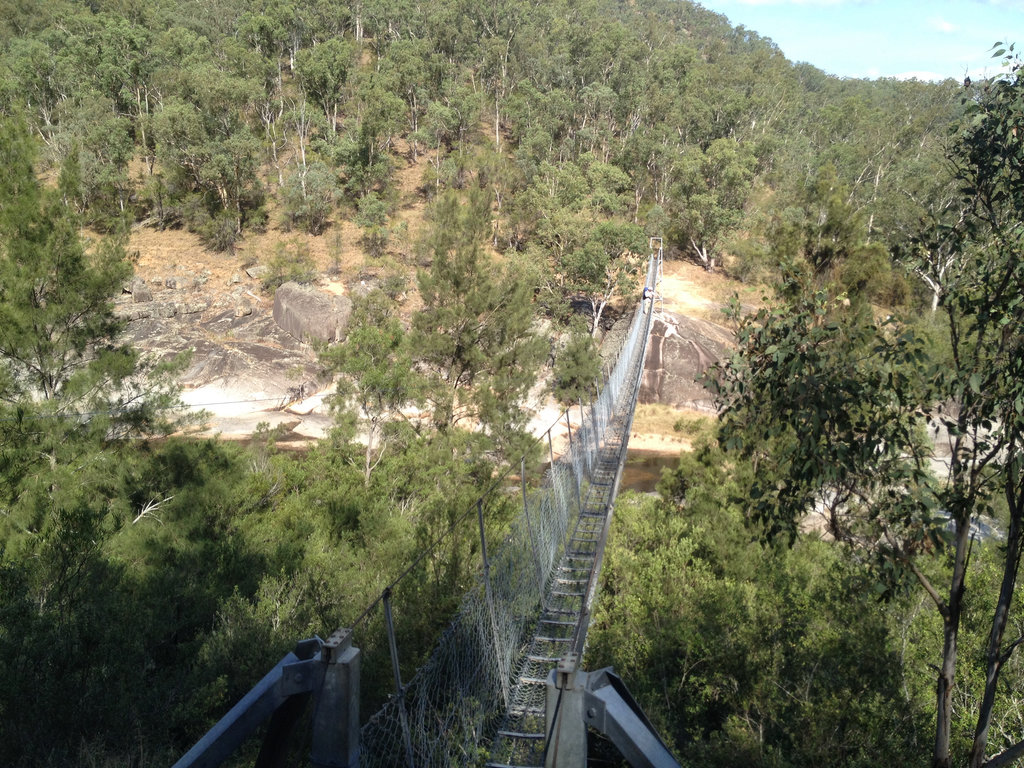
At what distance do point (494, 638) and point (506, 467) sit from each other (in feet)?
23.1

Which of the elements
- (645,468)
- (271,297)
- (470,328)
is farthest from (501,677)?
(271,297)

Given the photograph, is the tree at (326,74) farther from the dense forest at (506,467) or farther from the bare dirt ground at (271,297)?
the dense forest at (506,467)

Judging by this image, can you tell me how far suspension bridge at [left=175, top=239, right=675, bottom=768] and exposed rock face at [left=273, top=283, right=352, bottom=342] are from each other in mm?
10360

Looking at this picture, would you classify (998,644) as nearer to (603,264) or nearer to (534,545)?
(534,545)

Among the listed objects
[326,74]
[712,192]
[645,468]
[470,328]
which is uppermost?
[326,74]

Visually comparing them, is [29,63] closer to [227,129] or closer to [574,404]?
[227,129]

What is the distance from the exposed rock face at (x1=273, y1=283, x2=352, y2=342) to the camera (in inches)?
662

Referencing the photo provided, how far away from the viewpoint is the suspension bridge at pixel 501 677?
989 mm

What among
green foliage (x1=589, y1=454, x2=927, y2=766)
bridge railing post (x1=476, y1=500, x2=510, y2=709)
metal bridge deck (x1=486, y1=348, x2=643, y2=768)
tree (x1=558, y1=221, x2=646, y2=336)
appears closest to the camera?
metal bridge deck (x1=486, y1=348, x2=643, y2=768)

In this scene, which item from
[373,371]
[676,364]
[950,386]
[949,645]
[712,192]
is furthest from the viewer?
[712,192]

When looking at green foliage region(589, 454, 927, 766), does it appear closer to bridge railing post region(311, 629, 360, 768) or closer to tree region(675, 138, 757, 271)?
bridge railing post region(311, 629, 360, 768)

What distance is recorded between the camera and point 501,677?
9.92 ft

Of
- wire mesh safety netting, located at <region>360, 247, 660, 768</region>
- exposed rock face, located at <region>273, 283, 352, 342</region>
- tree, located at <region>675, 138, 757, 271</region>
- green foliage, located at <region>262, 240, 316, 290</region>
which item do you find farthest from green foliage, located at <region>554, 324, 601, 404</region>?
tree, located at <region>675, 138, 757, 271</region>

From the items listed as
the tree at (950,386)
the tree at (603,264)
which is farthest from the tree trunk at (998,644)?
the tree at (603,264)
